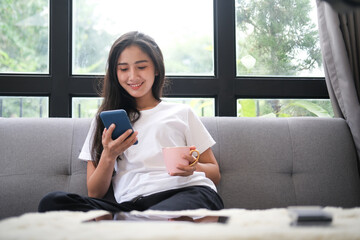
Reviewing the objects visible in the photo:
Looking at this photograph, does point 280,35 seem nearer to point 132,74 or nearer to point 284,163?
point 284,163

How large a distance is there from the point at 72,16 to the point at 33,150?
884 millimetres

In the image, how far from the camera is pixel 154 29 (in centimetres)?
235

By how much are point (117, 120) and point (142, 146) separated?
235 millimetres

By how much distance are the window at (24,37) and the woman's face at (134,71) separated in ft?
2.34

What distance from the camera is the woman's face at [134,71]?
1.77 m

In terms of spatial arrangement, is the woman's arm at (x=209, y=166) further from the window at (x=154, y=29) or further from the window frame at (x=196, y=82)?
the window at (x=154, y=29)

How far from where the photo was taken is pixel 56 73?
2234 millimetres

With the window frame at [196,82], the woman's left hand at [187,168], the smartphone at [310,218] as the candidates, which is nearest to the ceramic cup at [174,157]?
the woman's left hand at [187,168]

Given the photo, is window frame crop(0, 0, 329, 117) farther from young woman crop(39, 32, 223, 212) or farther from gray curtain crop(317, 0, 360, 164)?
young woman crop(39, 32, 223, 212)

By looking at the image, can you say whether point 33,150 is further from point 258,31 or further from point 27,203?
point 258,31

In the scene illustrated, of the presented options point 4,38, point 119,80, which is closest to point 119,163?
point 119,80

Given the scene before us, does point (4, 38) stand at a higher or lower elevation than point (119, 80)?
higher

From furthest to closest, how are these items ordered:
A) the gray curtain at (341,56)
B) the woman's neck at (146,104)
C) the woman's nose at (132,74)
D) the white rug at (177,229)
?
the gray curtain at (341,56)
the woman's neck at (146,104)
the woman's nose at (132,74)
the white rug at (177,229)

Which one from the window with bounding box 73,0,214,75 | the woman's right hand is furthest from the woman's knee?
the window with bounding box 73,0,214,75
